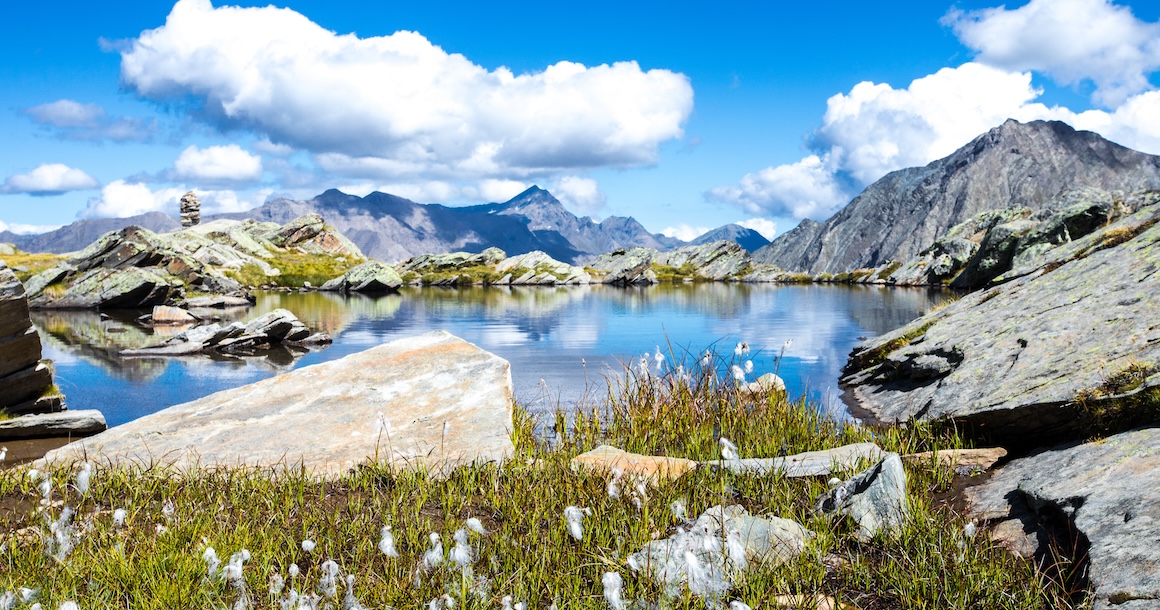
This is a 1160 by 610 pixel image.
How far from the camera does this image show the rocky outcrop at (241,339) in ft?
107

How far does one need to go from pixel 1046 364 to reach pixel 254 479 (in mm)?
11454

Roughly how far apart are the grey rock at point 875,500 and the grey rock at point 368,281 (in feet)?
349

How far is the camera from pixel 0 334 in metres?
14.9

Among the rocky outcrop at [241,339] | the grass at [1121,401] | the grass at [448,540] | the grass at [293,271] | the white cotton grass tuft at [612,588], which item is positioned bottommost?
the rocky outcrop at [241,339]

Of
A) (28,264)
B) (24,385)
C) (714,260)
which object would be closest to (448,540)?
(24,385)

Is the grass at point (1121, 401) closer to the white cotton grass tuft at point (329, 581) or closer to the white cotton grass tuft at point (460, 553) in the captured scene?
the white cotton grass tuft at point (460, 553)

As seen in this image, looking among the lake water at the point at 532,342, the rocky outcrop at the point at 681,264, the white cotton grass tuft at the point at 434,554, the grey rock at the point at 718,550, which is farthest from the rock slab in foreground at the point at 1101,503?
the rocky outcrop at the point at 681,264

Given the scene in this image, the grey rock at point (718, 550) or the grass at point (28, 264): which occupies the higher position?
the grass at point (28, 264)

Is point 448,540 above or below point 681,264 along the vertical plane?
below

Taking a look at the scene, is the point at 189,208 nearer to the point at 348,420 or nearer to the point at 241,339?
the point at 241,339

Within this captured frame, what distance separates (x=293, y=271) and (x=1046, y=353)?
137m

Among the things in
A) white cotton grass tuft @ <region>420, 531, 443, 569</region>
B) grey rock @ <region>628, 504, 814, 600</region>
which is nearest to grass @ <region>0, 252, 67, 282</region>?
white cotton grass tuft @ <region>420, 531, 443, 569</region>

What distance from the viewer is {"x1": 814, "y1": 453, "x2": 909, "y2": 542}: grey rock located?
7.11m

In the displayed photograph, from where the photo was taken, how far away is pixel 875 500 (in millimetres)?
7258
